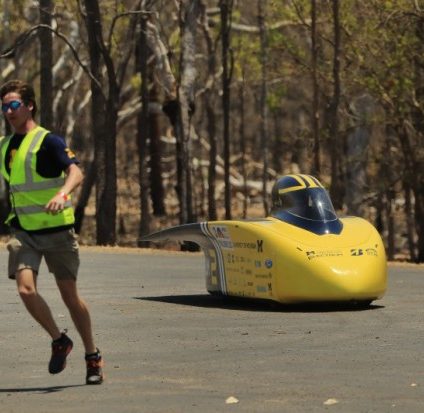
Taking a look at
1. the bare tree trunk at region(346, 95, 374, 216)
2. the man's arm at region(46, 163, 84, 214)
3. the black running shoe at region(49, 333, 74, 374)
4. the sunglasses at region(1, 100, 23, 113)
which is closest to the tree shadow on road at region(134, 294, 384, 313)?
the black running shoe at region(49, 333, 74, 374)

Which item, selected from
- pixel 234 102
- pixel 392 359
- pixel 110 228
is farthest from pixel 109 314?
pixel 234 102

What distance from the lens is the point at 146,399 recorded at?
32.3ft

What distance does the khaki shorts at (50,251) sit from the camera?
10250mm

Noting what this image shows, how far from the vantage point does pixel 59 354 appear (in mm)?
10281

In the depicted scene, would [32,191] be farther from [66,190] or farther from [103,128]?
[103,128]

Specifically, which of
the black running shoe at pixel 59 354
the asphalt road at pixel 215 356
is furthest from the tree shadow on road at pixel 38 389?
the black running shoe at pixel 59 354

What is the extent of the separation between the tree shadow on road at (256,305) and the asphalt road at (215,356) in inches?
1.0

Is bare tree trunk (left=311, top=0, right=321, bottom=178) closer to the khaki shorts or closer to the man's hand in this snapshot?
the khaki shorts

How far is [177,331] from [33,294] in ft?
14.2

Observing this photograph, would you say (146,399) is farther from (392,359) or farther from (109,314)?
(109,314)

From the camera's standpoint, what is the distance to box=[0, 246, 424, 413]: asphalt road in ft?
32.2

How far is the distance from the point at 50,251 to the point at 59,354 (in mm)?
659

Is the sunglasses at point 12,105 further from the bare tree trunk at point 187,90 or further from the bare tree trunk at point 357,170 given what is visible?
the bare tree trunk at point 357,170

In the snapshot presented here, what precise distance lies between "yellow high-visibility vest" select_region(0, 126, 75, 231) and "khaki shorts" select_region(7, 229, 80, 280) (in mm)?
72
